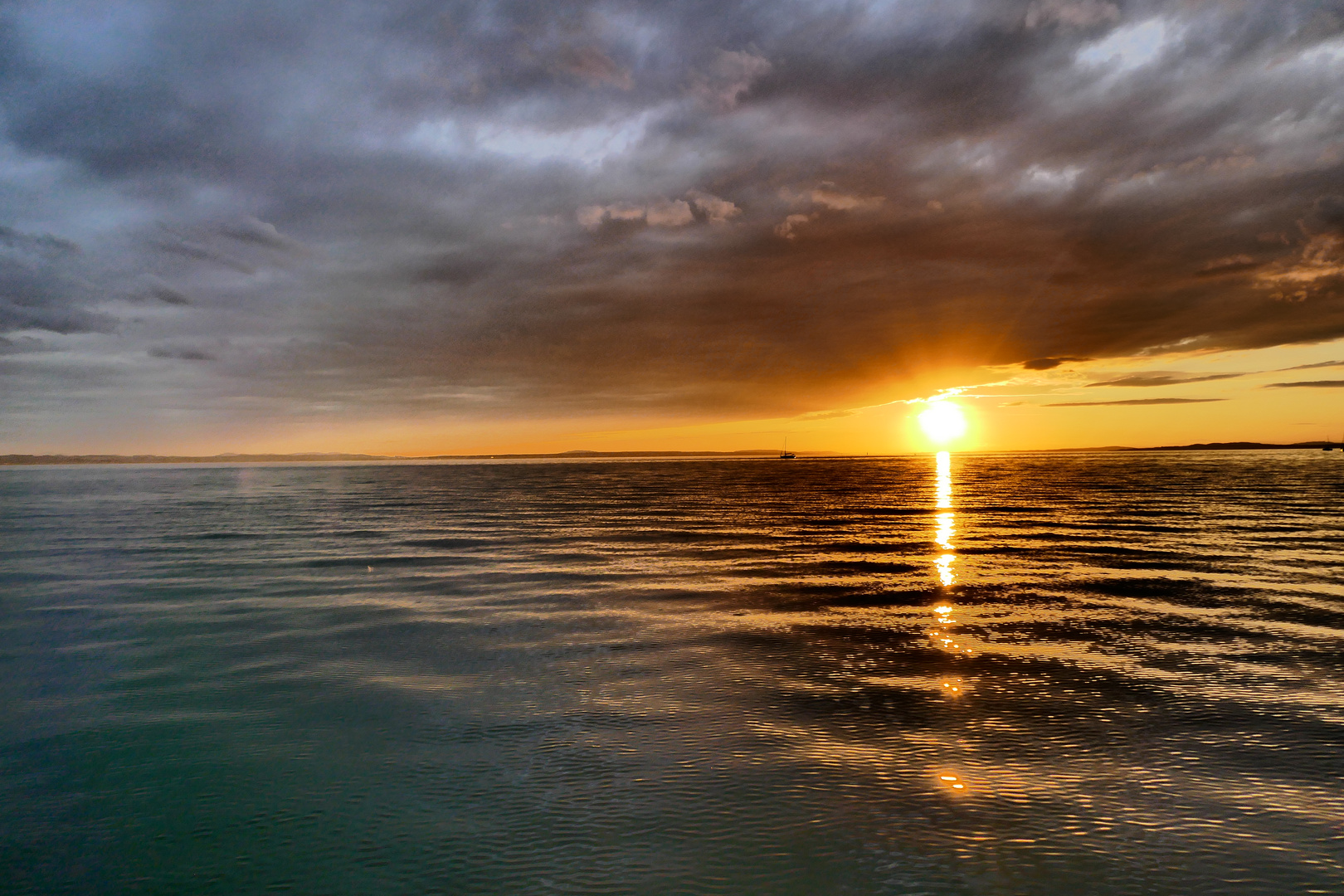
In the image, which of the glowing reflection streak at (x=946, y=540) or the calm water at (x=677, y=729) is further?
the glowing reflection streak at (x=946, y=540)

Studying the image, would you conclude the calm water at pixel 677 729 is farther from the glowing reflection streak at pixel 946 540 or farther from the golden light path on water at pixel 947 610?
the glowing reflection streak at pixel 946 540

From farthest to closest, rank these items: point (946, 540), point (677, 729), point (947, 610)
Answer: point (946, 540) → point (947, 610) → point (677, 729)

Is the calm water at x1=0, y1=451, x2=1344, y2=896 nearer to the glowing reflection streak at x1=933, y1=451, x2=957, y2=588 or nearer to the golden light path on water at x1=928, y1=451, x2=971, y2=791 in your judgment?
the golden light path on water at x1=928, y1=451, x2=971, y2=791

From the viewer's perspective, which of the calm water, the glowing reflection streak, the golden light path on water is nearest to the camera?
the calm water

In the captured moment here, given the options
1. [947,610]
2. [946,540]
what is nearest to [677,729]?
[947,610]

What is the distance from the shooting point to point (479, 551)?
2784 centimetres

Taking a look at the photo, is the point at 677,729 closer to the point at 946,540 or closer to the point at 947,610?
the point at 947,610

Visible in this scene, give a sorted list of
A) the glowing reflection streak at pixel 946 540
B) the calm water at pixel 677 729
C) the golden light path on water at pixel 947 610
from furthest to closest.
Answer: the glowing reflection streak at pixel 946 540 → the golden light path on water at pixel 947 610 → the calm water at pixel 677 729

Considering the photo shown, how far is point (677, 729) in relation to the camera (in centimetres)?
941

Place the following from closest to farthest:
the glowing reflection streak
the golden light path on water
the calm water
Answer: the calm water, the golden light path on water, the glowing reflection streak

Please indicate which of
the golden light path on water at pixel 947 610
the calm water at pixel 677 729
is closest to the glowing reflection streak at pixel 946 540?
the golden light path on water at pixel 947 610

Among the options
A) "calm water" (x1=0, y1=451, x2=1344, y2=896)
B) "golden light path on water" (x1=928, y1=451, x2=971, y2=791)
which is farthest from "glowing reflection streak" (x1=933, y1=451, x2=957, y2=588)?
"calm water" (x1=0, y1=451, x2=1344, y2=896)

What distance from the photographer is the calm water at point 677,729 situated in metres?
6.40

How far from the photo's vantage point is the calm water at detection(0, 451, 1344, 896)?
6.40m
